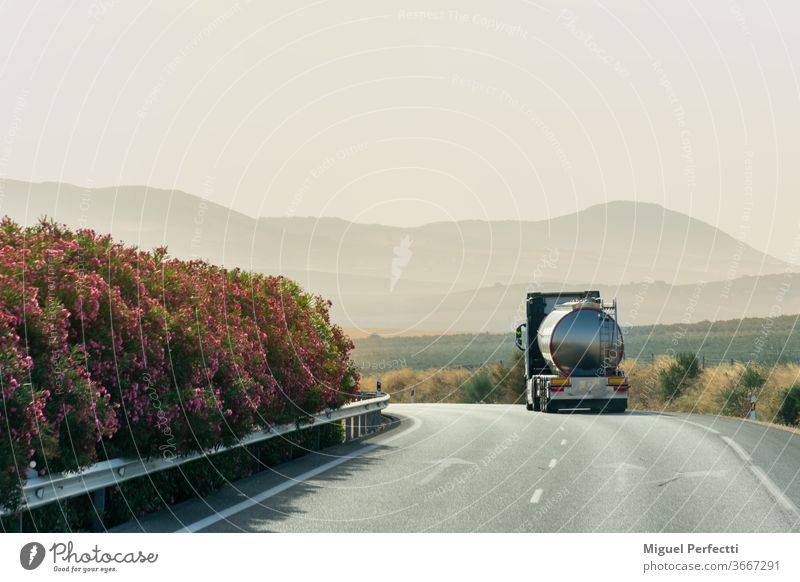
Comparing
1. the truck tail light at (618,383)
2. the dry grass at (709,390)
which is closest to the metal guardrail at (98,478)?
the truck tail light at (618,383)

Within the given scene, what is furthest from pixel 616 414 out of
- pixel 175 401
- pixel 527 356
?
pixel 175 401

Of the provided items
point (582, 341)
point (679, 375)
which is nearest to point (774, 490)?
point (582, 341)

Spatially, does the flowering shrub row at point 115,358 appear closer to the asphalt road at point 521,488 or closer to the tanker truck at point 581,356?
the asphalt road at point 521,488

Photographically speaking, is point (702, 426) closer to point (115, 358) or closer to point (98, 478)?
point (115, 358)

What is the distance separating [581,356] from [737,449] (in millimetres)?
13727

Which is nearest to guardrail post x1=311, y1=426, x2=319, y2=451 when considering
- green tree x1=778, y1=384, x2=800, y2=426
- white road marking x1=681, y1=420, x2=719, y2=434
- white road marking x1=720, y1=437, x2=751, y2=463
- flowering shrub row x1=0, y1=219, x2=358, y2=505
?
flowering shrub row x1=0, y1=219, x2=358, y2=505

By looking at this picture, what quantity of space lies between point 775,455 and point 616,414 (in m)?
14.8

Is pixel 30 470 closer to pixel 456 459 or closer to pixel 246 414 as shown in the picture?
pixel 246 414

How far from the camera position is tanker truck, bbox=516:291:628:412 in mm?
34000

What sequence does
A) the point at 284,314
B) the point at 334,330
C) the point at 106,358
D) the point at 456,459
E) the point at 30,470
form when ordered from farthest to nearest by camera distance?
1. the point at 334,330
2. the point at 284,314
3. the point at 456,459
4. the point at 106,358
5. the point at 30,470

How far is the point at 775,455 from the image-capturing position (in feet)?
64.5

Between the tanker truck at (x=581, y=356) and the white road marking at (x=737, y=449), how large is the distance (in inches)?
423

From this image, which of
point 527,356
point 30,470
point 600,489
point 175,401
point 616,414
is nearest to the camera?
point 30,470

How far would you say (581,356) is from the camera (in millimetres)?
34500
